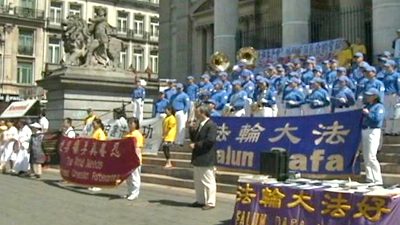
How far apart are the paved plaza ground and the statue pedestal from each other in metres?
8.54

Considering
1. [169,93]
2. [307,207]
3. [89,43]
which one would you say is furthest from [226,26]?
[307,207]

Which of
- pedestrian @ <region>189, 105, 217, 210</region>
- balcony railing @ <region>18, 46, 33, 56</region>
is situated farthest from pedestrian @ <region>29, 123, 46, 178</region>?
balcony railing @ <region>18, 46, 33, 56</region>

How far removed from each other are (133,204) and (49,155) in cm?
979

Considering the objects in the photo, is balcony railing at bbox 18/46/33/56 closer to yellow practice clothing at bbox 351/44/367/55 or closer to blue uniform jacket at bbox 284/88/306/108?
yellow practice clothing at bbox 351/44/367/55

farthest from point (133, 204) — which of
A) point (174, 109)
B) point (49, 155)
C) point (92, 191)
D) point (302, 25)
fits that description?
point (302, 25)

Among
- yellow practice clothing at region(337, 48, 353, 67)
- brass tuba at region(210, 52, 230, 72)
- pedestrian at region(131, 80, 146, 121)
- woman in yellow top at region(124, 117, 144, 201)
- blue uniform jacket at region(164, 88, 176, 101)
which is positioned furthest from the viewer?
brass tuba at region(210, 52, 230, 72)

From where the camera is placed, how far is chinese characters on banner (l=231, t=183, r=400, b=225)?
23.8 ft

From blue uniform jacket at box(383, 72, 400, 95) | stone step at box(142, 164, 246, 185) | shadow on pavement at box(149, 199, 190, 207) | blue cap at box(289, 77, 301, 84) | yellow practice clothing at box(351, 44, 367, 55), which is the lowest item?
shadow on pavement at box(149, 199, 190, 207)

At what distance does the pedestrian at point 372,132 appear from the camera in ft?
35.8

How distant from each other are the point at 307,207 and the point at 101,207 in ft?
17.8

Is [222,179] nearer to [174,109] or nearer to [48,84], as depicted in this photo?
[174,109]

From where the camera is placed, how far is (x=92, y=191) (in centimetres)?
1509

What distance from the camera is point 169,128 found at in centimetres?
1652

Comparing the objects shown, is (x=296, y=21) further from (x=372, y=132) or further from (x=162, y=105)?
(x=372, y=132)
